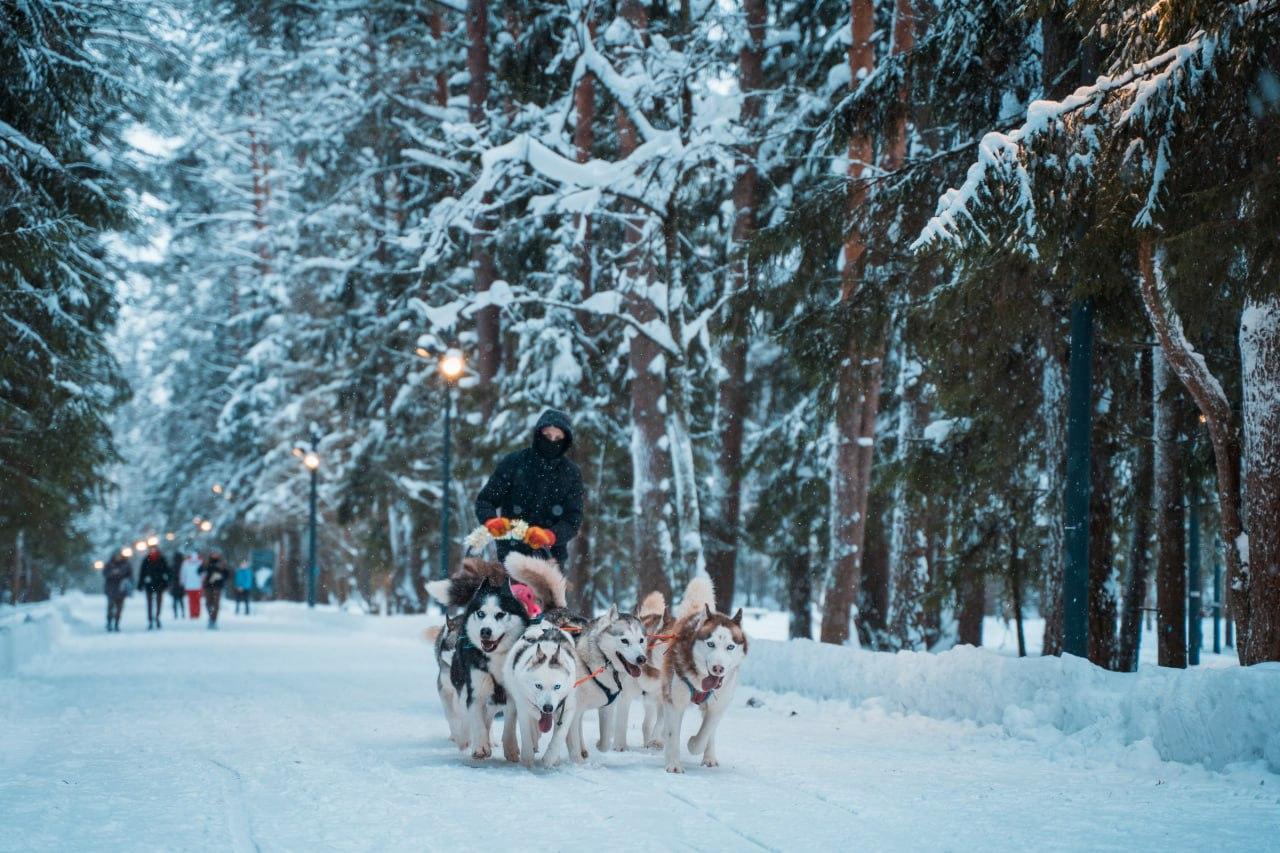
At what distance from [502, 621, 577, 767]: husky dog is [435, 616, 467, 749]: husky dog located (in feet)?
2.40

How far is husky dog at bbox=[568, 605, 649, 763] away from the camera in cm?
848

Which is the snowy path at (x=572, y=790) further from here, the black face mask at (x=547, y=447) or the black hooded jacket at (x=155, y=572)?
the black hooded jacket at (x=155, y=572)

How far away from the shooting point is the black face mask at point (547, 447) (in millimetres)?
10453

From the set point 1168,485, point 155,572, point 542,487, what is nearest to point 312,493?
point 155,572

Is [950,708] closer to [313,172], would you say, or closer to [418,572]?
[313,172]

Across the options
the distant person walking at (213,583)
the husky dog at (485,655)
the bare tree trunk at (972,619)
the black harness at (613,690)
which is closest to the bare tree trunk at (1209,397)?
the black harness at (613,690)

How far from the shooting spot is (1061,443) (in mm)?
13492

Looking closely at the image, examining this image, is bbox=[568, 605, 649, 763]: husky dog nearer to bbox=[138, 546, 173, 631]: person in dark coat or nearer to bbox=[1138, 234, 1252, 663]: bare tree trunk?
bbox=[1138, 234, 1252, 663]: bare tree trunk

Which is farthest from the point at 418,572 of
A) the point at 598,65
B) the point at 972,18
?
the point at 972,18

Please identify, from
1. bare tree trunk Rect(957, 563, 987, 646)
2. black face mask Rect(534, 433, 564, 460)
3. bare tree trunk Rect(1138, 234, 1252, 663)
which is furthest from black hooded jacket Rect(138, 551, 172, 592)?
bare tree trunk Rect(1138, 234, 1252, 663)

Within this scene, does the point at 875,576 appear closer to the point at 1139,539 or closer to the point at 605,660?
the point at 1139,539

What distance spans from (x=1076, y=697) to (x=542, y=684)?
4.38 m

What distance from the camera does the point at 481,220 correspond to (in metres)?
27.0

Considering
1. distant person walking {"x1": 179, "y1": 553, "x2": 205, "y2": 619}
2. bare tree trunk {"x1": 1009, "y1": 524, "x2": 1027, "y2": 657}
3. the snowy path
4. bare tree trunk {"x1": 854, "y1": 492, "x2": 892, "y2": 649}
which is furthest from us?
distant person walking {"x1": 179, "y1": 553, "x2": 205, "y2": 619}
